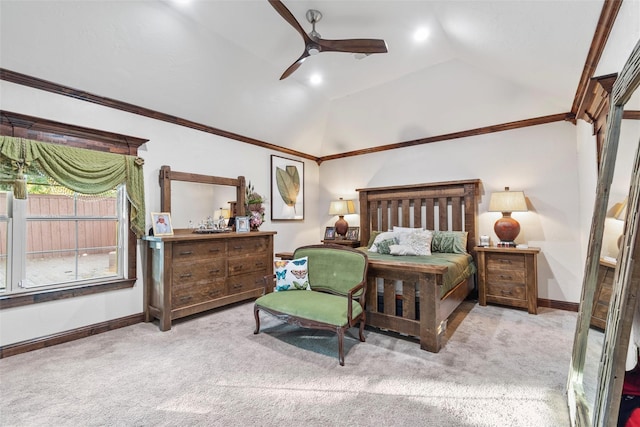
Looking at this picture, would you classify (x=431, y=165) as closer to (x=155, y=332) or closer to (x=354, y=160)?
(x=354, y=160)

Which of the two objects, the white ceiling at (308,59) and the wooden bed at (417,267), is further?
the wooden bed at (417,267)

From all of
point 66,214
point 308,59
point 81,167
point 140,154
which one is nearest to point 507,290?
point 308,59

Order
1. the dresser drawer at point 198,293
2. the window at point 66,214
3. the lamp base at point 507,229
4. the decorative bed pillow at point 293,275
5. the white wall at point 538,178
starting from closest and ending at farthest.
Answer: the window at point 66,214, the decorative bed pillow at point 293,275, the dresser drawer at point 198,293, the white wall at point 538,178, the lamp base at point 507,229

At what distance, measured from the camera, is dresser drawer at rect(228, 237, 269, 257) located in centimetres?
392

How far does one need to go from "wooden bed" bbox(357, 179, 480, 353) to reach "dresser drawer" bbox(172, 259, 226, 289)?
1.98 metres

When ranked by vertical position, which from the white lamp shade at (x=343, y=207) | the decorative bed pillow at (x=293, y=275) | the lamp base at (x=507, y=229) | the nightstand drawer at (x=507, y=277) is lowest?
the nightstand drawer at (x=507, y=277)

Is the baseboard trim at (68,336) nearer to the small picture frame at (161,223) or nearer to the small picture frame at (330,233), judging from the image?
the small picture frame at (161,223)

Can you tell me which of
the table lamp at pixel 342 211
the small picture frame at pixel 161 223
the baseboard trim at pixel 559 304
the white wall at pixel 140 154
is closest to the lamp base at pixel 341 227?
the table lamp at pixel 342 211

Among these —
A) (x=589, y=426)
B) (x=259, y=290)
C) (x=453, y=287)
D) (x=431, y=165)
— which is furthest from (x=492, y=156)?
(x=259, y=290)

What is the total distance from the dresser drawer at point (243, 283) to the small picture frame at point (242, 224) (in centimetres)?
67

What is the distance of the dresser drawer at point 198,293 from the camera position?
3.32 m

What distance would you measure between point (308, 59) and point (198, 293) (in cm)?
324

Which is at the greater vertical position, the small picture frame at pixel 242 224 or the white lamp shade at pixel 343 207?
the white lamp shade at pixel 343 207

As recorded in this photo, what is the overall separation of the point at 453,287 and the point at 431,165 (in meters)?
2.38
